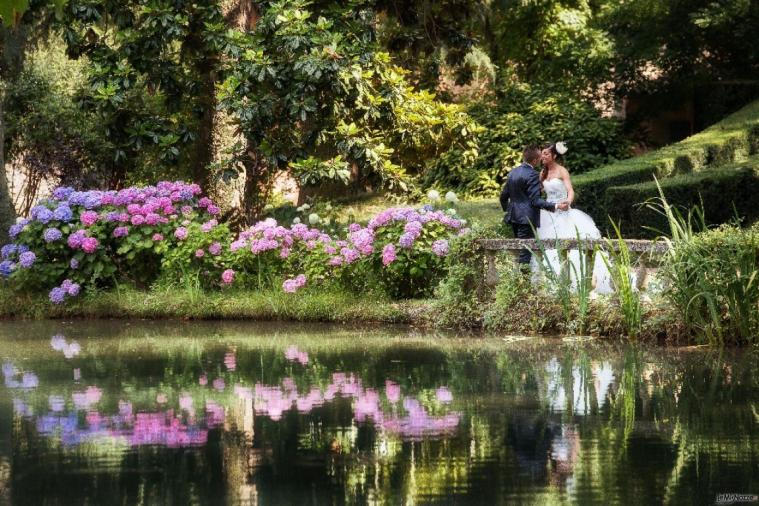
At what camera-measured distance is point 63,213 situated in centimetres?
1477

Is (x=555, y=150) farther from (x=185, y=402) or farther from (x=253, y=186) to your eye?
Answer: (x=185, y=402)

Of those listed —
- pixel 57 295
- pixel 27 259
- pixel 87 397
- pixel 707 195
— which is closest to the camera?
pixel 87 397

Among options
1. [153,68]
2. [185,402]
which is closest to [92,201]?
[153,68]

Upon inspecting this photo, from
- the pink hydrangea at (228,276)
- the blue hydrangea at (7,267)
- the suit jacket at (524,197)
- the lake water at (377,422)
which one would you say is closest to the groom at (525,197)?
the suit jacket at (524,197)

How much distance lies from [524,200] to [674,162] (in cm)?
717

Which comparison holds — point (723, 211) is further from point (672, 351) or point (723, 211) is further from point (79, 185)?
point (79, 185)

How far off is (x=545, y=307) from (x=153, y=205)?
17.2 ft

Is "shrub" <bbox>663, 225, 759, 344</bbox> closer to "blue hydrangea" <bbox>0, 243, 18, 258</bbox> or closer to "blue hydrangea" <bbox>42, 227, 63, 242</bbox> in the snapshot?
"blue hydrangea" <bbox>42, 227, 63, 242</bbox>

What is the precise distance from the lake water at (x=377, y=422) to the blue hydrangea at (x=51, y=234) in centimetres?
291

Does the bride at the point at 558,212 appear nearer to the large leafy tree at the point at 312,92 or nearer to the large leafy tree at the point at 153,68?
the large leafy tree at the point at 312,92

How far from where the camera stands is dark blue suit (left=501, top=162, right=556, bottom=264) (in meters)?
13.6

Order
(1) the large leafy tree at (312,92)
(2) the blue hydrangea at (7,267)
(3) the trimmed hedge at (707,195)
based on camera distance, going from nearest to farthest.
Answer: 1. (2) the blue hydrangea at (7,267)
2. (1) the large leafy tree at (312,92)
3. (3) the trimmed hedge at (707,195)

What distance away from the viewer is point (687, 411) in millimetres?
7770

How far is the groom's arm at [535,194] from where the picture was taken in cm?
1360
